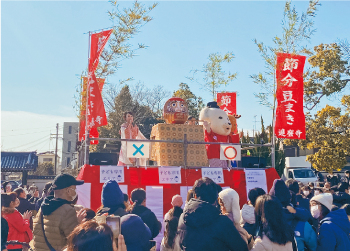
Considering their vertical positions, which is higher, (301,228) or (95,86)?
(95,86)

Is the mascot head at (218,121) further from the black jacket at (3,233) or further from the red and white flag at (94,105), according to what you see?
the black jacket at (3,233)

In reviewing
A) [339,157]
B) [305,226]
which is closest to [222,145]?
[305,226]

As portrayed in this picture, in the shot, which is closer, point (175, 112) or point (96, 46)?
point (96, 46)

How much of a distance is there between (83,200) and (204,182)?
14.5 feet

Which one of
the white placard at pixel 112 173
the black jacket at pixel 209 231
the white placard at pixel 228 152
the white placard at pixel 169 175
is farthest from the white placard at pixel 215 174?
the black jacket at pixel 209 231

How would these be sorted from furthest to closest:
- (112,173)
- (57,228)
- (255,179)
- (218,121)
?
(218,121)
(255,179)
(112,173)
(57,228)

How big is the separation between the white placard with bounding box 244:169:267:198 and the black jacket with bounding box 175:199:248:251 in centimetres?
537

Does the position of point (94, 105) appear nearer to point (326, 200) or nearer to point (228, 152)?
point (228, 152)

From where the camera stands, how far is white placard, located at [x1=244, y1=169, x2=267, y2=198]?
26.5ft

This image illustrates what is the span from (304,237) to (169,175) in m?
4.19

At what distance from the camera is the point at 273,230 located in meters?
2.95

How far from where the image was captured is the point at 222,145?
324 inches

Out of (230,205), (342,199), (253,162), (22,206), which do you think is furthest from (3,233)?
(253,162)

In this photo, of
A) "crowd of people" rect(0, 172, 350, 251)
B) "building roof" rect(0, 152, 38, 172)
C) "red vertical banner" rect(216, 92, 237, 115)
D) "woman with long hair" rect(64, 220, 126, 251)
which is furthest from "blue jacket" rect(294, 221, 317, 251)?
"building roof" rect(0, 152, 38, 172)
